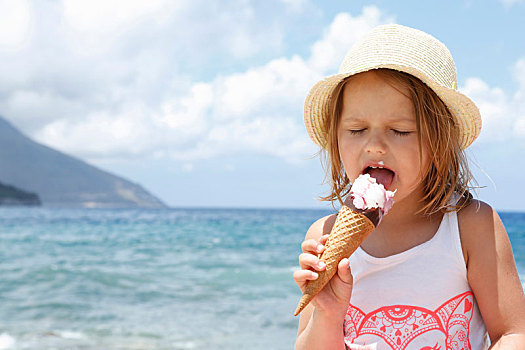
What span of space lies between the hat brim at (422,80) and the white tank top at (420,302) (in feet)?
1.13

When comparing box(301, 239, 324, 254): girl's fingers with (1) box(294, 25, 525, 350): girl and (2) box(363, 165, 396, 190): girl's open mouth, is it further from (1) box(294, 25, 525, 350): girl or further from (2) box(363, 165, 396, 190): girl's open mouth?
(2) box(363, 165, 396, 190): girl's open mouth

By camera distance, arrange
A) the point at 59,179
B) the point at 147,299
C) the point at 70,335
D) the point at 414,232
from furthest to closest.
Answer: the point at 59,179, the point at 147,299, the point at 70,335, the point at 414,232

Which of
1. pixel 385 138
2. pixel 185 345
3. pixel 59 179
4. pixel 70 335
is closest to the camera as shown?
pixel 385 138

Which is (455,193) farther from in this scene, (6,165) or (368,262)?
(6,165)

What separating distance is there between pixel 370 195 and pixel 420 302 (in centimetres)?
48

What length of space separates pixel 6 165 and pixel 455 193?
469 ft

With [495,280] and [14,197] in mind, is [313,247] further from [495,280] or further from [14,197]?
[14,197]

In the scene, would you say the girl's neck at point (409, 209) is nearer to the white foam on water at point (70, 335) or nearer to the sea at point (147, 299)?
the sea at point (147, 299)

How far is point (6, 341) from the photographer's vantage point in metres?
6.51

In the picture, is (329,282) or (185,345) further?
(185,345)

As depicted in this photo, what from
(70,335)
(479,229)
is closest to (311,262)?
(479,229)

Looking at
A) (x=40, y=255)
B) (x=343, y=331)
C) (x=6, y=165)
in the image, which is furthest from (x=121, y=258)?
(x=6, y=165)

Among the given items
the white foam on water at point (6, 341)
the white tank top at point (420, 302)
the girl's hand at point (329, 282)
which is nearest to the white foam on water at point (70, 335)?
the white foam on water at point (6, 341)

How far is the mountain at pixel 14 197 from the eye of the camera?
95.6m
